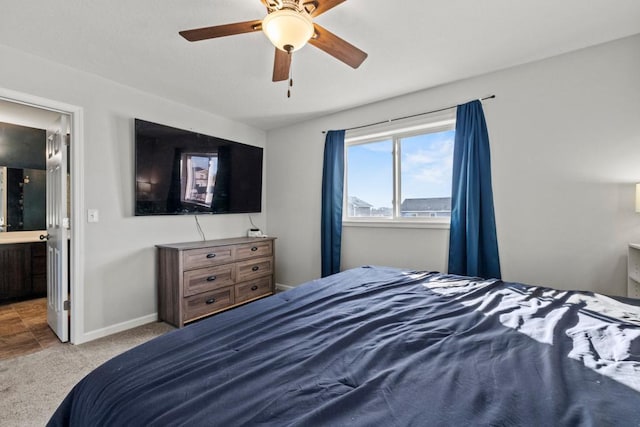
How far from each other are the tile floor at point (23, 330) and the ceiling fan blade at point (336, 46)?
331 cm

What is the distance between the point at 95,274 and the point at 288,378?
2723 mm

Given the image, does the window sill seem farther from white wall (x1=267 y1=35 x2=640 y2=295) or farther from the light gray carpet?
the light gray carpet

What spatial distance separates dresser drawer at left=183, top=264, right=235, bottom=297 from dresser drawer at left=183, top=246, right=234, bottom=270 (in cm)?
6

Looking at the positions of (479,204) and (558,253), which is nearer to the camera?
(558,253)

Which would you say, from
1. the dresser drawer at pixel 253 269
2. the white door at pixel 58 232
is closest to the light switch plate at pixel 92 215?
the white door at pixel 58 232

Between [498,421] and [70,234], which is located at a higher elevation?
[70,234]

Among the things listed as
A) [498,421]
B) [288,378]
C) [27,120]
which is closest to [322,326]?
[288,378]

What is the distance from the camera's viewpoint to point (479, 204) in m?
2.63

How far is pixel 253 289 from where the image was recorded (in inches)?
140

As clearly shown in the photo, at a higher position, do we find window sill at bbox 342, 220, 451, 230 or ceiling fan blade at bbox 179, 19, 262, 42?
ceiling fan blade at bbox 179, 19, 262, 42

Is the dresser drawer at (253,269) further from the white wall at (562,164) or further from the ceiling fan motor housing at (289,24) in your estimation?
the ceiling fan motor housing at (289,24)

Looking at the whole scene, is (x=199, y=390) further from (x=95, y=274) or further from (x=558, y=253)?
(x=558, y=253)

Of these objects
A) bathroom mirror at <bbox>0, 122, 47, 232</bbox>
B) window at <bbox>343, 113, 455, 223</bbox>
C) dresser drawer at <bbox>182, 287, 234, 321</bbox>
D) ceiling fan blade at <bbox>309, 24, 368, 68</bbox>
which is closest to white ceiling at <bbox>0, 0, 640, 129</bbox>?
ceiling fan blade at <bbox>309, 24, 368, 68</bbox>

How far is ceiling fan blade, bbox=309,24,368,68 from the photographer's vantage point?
1.65m
